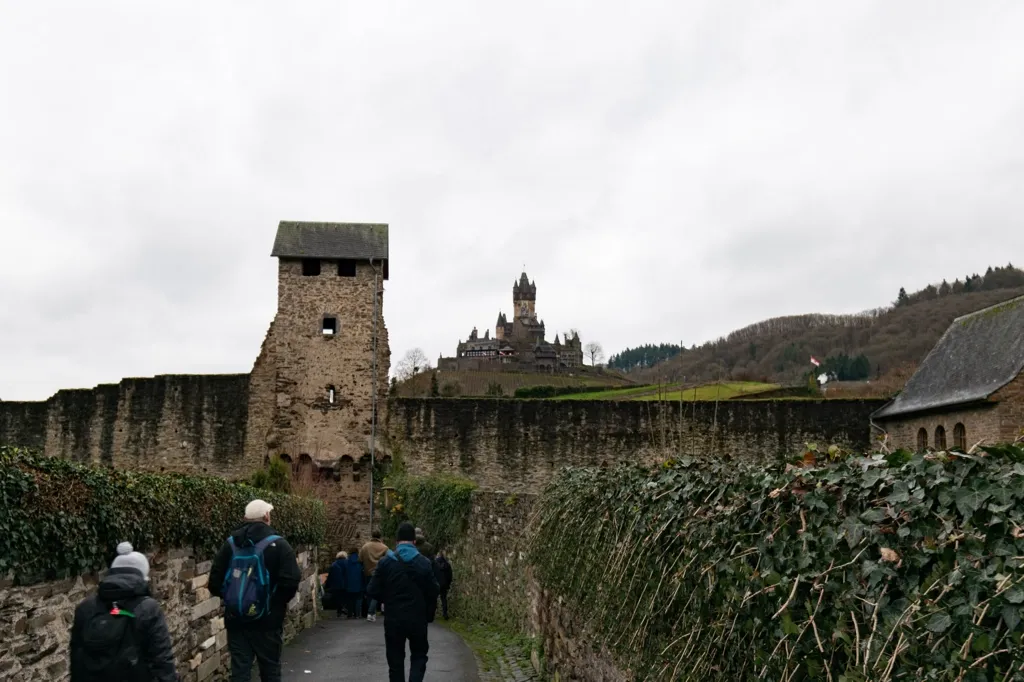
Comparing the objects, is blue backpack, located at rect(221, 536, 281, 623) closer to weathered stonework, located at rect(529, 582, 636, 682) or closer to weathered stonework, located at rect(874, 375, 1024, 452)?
weathered stonework, located at rect(529, 582, 636, 682)

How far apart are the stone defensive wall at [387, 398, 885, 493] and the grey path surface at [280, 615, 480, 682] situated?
505 inches

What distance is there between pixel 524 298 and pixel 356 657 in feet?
470

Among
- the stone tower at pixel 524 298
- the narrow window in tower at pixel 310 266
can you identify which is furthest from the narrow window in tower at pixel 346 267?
the stone tower at pixel 524 298

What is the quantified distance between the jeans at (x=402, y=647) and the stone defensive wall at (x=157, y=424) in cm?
2058

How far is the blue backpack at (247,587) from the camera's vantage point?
6402mm

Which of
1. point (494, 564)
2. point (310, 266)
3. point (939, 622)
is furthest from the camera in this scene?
point (310, 266)

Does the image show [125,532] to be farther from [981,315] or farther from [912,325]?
[912,325]

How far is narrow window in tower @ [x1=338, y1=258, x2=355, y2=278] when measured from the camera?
89.6ft

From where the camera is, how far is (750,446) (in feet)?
91.7

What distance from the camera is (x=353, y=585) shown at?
16250 millimetres

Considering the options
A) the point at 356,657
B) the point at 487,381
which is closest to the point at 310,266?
the point at 356,657

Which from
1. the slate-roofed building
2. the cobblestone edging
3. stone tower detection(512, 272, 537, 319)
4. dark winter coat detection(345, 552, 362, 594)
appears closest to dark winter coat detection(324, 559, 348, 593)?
dark winter coat detection(345, 552, 362, 594)

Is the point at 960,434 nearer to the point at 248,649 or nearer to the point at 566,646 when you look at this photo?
the point at 566,646

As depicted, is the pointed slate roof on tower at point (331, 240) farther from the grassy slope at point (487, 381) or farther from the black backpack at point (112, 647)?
the black backpack at point (112, 647)
